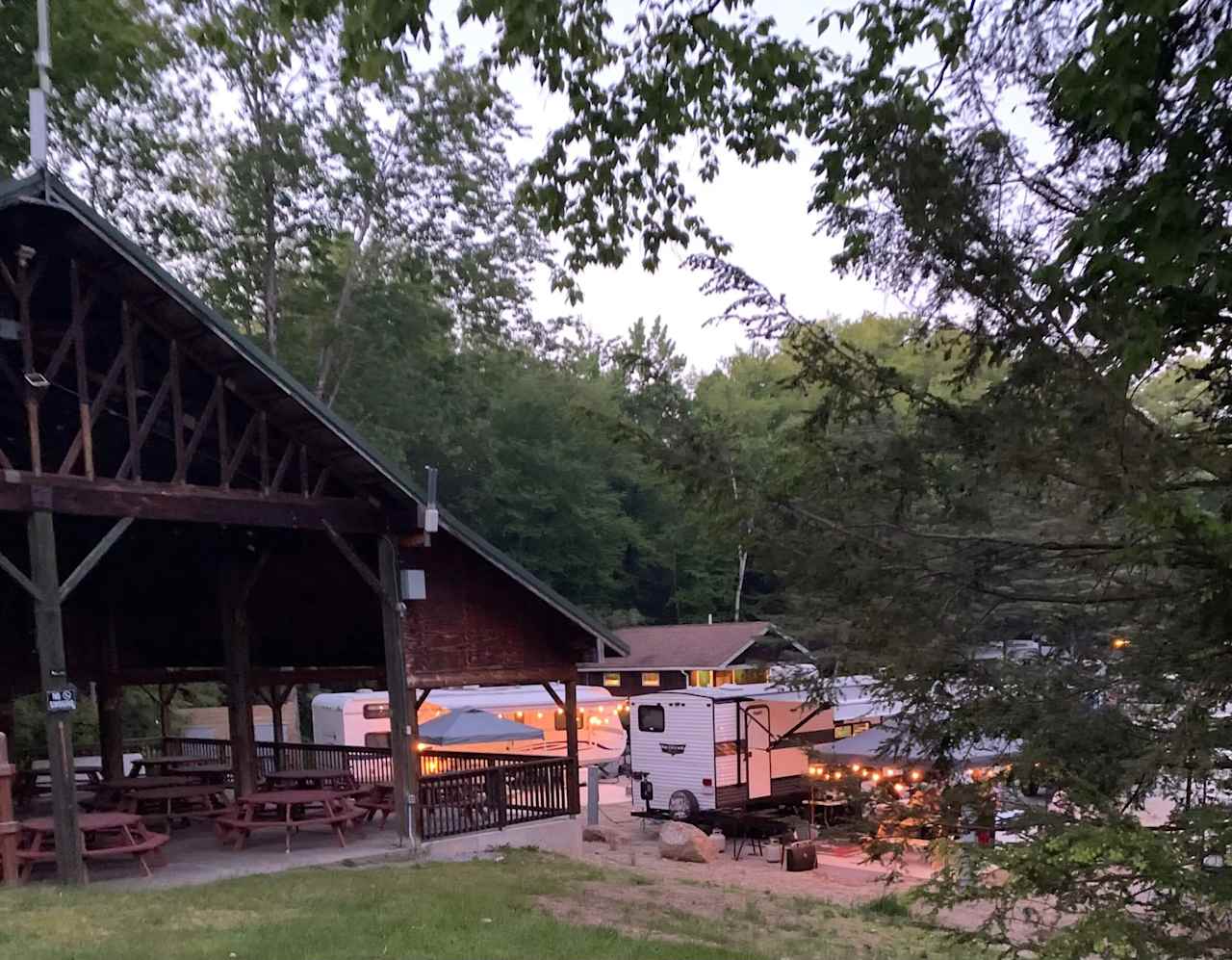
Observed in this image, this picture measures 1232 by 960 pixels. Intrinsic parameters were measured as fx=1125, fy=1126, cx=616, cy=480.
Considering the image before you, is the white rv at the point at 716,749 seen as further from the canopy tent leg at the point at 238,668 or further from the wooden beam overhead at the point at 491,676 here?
the canopy tent leg at the point at 238,668

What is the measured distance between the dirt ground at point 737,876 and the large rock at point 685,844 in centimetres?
15

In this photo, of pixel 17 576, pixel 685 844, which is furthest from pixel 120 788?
pixel 685 844

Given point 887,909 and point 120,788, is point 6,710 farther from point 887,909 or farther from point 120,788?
point 887,909

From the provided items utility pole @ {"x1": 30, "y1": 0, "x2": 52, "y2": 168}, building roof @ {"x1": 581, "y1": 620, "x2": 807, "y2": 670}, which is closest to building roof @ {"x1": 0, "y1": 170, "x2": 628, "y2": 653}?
utility pole @ {"x1": 30, "y1": 0, "x2": 52, "y2": 168}

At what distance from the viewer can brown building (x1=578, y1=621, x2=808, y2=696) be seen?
30.7 m

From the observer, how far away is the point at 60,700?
9.13 metres

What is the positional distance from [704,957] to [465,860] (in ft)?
14.7

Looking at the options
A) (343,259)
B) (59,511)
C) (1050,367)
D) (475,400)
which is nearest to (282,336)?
(343,259)

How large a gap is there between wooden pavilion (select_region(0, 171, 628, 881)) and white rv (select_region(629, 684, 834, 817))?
6.47 meters

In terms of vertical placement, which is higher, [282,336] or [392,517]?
[282,336]

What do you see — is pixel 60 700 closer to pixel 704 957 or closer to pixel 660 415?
pixel 704 957

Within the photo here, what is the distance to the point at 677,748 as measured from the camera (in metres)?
20.5

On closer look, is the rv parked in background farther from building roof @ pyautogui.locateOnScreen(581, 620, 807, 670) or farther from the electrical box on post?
the electrical box on post

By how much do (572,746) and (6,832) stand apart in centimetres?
669
